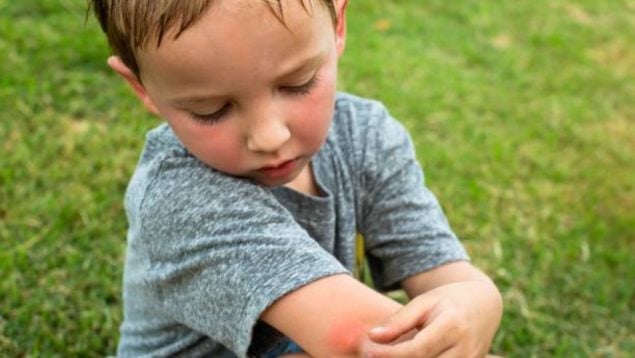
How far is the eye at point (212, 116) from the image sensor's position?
1.36m

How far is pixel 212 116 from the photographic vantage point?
4.52ft

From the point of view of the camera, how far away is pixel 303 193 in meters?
1.64

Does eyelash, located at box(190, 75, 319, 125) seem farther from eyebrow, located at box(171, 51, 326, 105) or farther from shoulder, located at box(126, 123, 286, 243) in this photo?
shoulder, located at box(126, 123, 286, 243)

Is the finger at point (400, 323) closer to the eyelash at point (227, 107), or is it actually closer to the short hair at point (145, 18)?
the eyelash at point (227, 107)

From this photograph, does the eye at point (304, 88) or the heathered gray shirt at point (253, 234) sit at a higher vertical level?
the eye at point (304, 88)

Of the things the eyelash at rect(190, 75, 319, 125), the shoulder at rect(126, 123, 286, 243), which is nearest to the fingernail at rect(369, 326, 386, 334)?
the shoulder at rect(126, 123, 286, 243)

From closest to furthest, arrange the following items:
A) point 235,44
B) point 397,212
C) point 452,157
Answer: point 235,44 < point 397,212 < point 452,157

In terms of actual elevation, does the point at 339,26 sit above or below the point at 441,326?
above

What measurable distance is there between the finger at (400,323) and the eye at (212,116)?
401 mm

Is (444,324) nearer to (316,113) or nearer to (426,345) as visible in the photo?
(426,345)

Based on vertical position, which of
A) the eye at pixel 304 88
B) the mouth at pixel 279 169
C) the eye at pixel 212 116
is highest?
the eye at pixel 304 88

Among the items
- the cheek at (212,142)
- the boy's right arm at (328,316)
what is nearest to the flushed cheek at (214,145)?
the cheek at (212,142)

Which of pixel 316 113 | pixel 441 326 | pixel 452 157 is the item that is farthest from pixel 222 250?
pixel 452 157

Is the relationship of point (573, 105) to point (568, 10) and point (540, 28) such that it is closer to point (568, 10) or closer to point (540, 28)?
point (540, 28)
